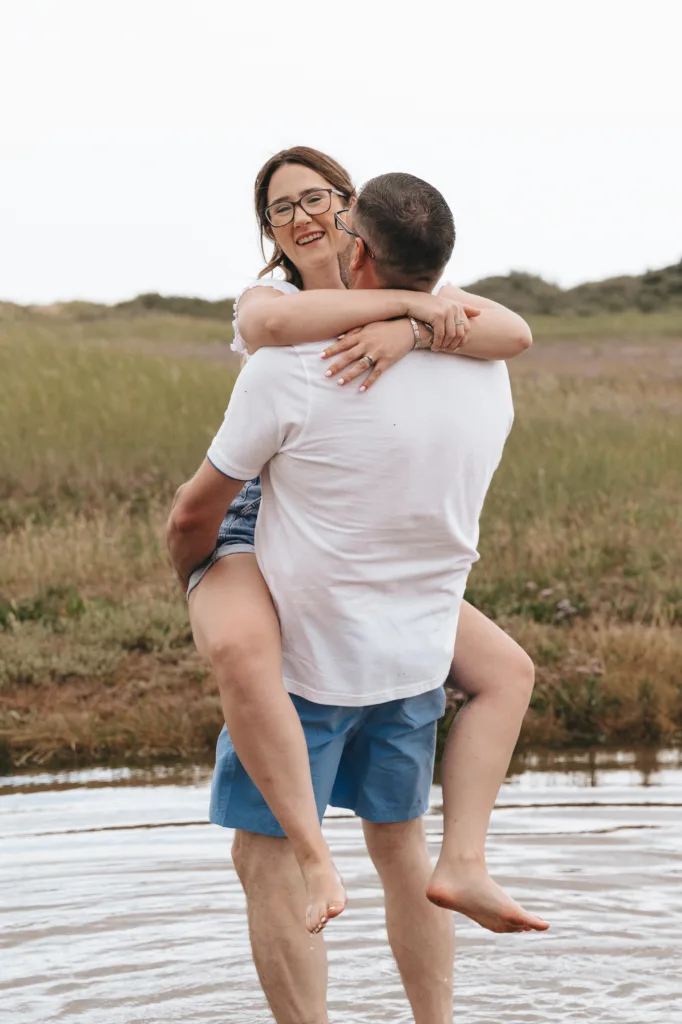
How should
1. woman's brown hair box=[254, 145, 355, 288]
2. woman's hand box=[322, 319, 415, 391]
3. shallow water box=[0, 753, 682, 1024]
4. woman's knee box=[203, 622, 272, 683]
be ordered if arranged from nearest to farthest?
woman's hand box=[322, 319, 415, 391], woman's knee box=[203, 622, 272, 683], woman's brown hair box=[254, 145, 355, 288], shallow water box=[0, 753, 682, 1024]

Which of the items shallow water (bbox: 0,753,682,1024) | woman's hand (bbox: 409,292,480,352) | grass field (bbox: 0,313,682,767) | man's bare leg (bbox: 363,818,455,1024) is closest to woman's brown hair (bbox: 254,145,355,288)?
woman's hand (bbox: 409,292,480,352)

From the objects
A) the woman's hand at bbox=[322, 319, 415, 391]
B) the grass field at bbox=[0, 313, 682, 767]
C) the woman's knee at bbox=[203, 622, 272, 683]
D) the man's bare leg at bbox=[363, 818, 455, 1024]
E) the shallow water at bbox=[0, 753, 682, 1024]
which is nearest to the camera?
the woman's hand at bbox=[322, 319, 415, 391]

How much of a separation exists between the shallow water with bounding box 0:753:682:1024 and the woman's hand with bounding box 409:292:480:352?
6.90 ft

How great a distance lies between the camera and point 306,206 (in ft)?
12.2

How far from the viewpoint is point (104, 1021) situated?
438 cm

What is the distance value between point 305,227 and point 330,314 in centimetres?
64

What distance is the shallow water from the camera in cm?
451

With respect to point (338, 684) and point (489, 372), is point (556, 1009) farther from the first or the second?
point (489, 372)

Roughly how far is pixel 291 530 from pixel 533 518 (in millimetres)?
7101

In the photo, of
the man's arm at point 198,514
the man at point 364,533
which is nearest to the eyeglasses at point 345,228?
the man at point 364,533

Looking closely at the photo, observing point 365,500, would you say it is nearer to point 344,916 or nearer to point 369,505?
point 369,505

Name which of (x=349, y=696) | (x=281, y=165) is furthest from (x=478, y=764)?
(x=281, y=165)

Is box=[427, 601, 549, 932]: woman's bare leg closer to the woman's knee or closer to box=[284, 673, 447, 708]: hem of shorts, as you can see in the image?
box=[284, 673, 447, 708]: hem of shorts

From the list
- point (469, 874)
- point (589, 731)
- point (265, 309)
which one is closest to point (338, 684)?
point (469, 874)
